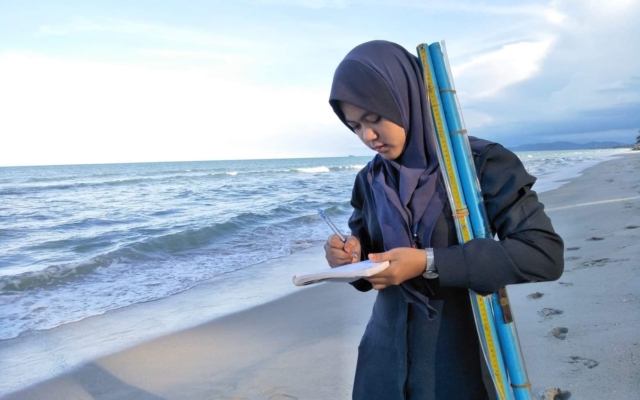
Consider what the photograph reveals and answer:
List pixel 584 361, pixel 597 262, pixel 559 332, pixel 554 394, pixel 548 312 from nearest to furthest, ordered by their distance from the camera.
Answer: pixel 554 394 < pixel 584 361 < pixel 559 332 < pixel 548 312 < pixel 597 262

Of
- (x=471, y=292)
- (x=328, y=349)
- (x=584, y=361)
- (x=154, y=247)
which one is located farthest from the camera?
(x=154, y=247)

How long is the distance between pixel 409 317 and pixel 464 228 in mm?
320

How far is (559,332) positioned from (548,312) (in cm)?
45

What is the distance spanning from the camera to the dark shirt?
118 cm

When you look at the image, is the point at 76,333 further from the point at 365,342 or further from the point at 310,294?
the point at 365,342

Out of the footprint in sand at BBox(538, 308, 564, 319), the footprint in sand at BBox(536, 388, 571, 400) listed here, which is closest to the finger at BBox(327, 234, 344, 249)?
the footprint in sand at BBox(536, 388, 571, 400)

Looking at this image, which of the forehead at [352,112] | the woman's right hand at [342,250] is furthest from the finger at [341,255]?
the forehead at [352,112]

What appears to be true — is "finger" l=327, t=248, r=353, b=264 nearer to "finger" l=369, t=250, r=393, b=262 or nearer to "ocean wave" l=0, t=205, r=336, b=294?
"finger" l=369, t=250, r=393, b=262

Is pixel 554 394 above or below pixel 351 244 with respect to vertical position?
below

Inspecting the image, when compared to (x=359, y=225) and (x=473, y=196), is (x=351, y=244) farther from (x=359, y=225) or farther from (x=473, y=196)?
(x=473, y=196)

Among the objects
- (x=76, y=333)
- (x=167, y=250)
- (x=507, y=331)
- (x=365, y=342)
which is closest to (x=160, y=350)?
(x=76, y=333)

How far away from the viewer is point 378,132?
139 centimetres

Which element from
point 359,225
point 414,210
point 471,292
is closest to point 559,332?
point 359,225

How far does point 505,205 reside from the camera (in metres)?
1.24
